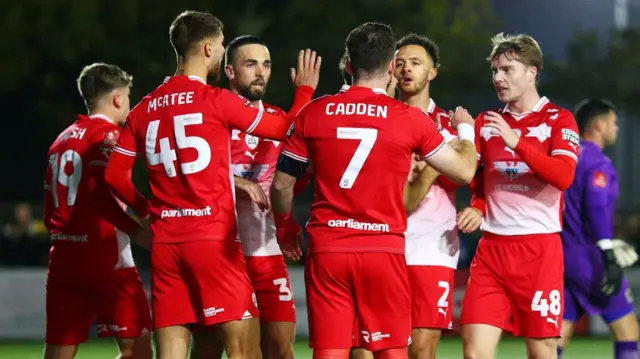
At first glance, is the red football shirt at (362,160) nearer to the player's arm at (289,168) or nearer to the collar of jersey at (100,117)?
the player's arm at (289,168)

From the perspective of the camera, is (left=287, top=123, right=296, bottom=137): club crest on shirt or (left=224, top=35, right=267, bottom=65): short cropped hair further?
(left=224, top=35, right=267, bottom=65): short cropped hair

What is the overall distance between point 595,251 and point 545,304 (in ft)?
7.77

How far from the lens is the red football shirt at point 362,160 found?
696cm

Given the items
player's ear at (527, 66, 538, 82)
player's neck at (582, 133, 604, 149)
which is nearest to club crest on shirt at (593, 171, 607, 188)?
player's neck at (582, 133, 604, 149)

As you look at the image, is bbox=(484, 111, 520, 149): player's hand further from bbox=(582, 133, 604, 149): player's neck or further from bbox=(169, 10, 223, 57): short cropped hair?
bbox=(582, 133, 604, 149): player's neck

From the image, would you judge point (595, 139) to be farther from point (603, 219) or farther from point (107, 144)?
point (107, 144)

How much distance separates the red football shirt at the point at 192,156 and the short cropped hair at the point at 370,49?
2.43 ft

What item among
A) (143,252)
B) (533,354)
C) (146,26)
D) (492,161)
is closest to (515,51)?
(492,161)

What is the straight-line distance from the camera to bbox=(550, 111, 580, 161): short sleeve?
A: 7887mm

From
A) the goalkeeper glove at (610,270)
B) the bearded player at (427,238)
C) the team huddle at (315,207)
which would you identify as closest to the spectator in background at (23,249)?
the team huddle at (315,207)

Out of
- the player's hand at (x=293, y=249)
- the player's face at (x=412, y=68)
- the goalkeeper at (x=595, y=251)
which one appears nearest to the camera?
the player's hand at (x=293, y=249)

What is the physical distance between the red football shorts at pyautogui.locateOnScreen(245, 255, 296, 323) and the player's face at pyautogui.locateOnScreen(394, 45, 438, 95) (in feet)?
4.89

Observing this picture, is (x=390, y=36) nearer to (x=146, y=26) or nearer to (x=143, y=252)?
(x=143, y=252)

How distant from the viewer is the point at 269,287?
8656 mm
